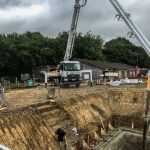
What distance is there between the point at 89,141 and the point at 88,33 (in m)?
47.6

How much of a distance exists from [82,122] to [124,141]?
3.10 meters

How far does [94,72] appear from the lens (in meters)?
46.0

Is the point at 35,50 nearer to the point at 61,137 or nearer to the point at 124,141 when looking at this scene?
the point at 124,141

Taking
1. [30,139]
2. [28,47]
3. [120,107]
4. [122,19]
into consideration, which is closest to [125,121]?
[120,107]

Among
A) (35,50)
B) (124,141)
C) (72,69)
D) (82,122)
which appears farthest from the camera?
(35,50)

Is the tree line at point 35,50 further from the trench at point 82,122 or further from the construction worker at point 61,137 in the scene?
the construction worker at point 61,137

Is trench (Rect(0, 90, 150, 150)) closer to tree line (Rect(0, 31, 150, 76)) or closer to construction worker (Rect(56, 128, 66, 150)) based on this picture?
construction worker (Rect(56, 128, 66, 150))

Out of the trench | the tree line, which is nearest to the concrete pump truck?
the trench

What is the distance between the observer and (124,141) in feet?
63.6

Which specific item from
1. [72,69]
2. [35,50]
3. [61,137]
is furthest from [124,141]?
[35,50]

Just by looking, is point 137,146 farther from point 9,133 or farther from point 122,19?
point 122,19

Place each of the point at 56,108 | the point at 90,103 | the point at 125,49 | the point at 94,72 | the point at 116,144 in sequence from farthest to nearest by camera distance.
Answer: the point at 125,49 < the point at 94,72 < the point at 90,103 < the point at 56,108 < the point at 116,144

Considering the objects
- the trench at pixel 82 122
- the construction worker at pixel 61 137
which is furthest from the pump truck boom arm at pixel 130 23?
the construction worker at pixel 61 137

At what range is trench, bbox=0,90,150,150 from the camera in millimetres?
14102
